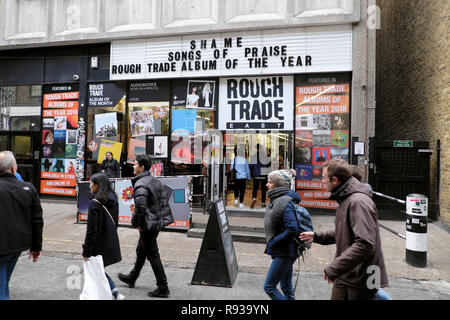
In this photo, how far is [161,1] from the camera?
1059 cm

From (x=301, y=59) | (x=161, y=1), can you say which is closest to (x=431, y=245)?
(x=301, y=59)

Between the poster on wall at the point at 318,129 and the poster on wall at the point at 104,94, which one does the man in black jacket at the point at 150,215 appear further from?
the poster on wall at the point at 104,94

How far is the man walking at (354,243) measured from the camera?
252 centimetres

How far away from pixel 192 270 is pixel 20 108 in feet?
34.6

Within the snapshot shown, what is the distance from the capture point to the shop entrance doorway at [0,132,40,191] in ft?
39.1

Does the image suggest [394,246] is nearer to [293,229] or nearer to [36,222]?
[293,229]

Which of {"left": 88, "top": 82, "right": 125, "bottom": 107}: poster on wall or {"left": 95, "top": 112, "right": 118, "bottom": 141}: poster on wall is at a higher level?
{"left": 88, "top": 82, "right": 125, "bottom": 107}: poster on wall

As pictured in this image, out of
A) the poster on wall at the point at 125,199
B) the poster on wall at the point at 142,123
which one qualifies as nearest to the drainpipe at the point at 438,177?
the poster on wall at the point at 125,199

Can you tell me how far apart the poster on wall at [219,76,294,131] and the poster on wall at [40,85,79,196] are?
541cm

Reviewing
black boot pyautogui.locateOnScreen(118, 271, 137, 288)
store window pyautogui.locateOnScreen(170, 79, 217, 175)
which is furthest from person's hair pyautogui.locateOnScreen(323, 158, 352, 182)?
store window pyautogui.locateOnScreen(170, 79, 217, 175)

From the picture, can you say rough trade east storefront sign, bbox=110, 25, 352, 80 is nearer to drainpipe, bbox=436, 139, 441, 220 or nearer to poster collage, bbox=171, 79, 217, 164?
poster collage, bbox=171, 79, 217, 164

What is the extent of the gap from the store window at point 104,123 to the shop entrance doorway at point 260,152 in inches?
145

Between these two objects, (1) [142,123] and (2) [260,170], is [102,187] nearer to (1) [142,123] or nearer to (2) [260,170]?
(2) [260,170]

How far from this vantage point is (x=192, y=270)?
5.57m
